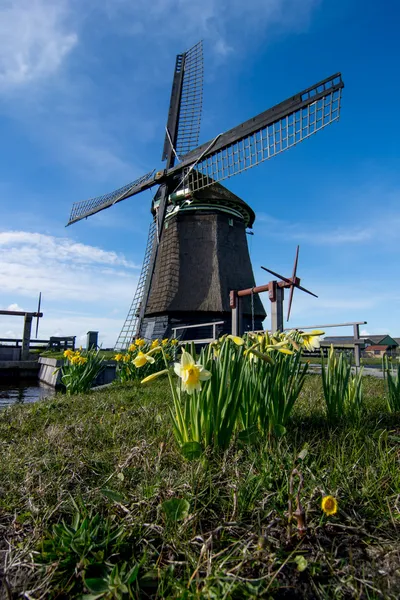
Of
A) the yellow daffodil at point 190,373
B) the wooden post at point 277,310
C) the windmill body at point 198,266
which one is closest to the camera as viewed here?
the yellow daffodil at point 190,373

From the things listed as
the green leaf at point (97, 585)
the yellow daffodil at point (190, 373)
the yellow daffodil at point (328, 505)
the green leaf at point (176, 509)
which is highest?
the yellow daffodil at point (190, 373)

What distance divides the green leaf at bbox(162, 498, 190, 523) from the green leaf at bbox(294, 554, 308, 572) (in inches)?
15.3

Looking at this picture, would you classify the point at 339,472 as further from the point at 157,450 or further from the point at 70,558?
the point at 70,558

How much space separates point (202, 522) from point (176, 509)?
0.13 m

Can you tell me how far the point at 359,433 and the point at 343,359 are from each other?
60cm

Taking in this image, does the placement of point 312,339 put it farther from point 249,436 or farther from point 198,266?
point 198,266

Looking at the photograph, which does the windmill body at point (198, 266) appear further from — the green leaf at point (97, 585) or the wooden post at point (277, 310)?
the green leaf at point (97, 585)

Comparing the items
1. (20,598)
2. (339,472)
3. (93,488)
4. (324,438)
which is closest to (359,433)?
(324,438)

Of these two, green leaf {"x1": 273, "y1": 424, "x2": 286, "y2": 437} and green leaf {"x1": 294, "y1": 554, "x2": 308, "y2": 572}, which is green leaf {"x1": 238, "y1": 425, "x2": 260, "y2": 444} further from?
green leaf {"x1": 294, "y1": 554, "x2": 308, "y2": 572}

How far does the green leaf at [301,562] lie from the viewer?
110 centimetres

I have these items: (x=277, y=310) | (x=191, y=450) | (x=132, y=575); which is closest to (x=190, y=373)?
(x=191, y=450)

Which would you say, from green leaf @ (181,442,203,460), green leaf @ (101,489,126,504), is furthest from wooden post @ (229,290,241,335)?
green leaf @ (101,489,126,504)

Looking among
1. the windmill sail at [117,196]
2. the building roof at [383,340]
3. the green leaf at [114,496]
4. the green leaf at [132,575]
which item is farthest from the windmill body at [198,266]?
the building roof at [383,340]

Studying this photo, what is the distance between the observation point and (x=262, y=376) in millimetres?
2041
